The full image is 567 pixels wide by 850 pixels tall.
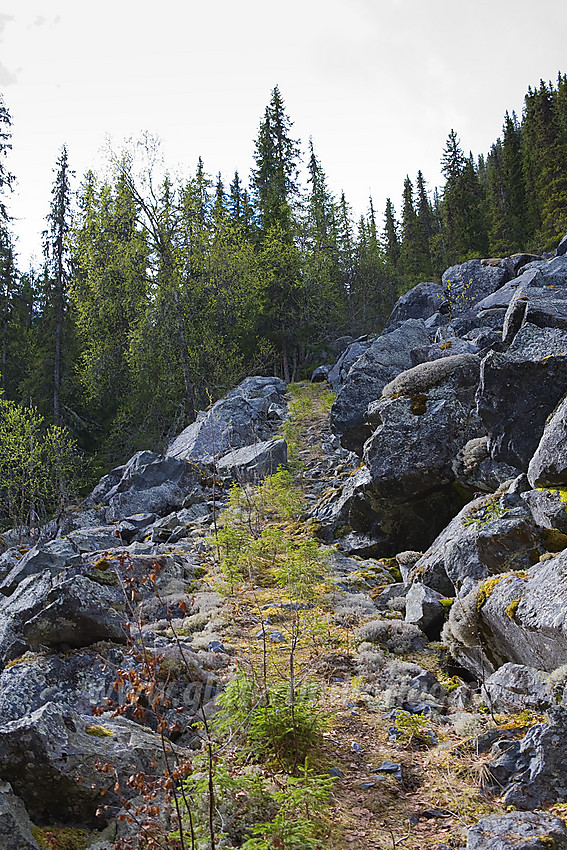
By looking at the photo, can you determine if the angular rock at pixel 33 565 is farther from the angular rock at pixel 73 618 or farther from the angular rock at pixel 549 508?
the angular rock at pixel 549 508

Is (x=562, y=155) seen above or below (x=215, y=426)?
above

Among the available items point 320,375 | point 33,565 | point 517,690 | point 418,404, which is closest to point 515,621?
point 517,690

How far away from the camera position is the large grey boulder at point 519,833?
307 centimetres

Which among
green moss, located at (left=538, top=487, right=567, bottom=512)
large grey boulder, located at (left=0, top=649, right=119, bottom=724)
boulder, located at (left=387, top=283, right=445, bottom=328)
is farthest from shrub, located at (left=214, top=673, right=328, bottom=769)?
boulder, located at (left=387, top=283, right=445, bottom=328)

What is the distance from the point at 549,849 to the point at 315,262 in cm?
3449

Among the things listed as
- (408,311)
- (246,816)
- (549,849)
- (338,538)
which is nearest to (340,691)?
(246,816)

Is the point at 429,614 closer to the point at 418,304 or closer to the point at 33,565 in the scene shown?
the point at 33,565

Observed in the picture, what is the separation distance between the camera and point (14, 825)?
306cm

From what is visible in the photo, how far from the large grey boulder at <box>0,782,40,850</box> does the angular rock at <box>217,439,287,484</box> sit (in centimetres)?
1170

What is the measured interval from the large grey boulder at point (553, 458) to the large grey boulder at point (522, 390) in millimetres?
766

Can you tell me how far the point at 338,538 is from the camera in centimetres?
1095

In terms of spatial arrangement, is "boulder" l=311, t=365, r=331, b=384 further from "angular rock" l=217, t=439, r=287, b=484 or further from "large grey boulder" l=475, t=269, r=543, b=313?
"angular rock" l=217, t=439, r=287, b=484

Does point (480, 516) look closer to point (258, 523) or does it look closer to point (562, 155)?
point (258, 523)

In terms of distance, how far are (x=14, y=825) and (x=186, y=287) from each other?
946 inches
